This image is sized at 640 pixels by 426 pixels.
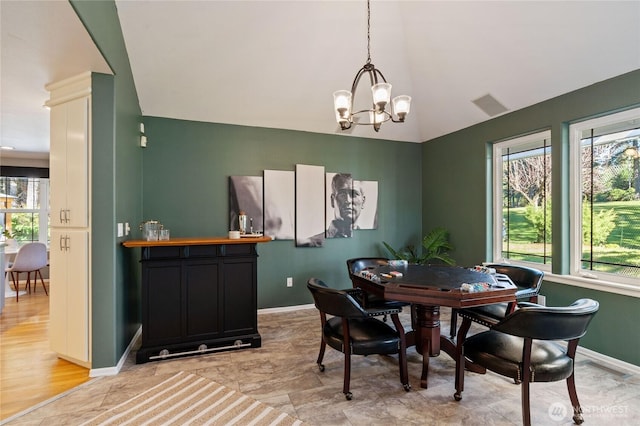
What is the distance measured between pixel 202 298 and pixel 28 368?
5.03 feet

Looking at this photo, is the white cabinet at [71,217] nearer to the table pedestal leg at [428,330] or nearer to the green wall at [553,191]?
the table pedestal leg at [428,330]

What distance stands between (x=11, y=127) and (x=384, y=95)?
4901 millimetres

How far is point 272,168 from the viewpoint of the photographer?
447 centimetres

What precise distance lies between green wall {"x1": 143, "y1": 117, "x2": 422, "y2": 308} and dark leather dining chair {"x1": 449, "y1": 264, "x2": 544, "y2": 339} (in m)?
2.15

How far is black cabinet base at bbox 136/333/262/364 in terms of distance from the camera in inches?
113

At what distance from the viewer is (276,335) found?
139 inches

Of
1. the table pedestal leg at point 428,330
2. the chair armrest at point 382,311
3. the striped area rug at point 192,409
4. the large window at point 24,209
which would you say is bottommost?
the striped area rug at point 192,409

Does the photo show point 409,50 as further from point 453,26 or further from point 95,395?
point 95,395

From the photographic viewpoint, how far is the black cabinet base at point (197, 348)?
2871 mm

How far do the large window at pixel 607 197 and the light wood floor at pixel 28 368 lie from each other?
4758 mm

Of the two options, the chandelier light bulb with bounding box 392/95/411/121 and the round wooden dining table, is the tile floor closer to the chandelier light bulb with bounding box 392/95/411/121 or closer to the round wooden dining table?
the round wooden dining table

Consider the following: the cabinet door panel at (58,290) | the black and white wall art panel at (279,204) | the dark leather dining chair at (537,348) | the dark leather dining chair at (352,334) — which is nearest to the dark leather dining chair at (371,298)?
the dark leather dining chair at (352,334)

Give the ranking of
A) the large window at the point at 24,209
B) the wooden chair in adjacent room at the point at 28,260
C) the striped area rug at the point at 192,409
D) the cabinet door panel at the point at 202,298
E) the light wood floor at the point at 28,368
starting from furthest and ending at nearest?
the large window at the point at 24,209 < the wooden chair in adjacent room at the point at 28,260 < the cabinet door panel at the point at 202,298 < the light wood floor at the point at 28,368 < the striped area rug at the point at 192,409

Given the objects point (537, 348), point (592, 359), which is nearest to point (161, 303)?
point (537, 348)
